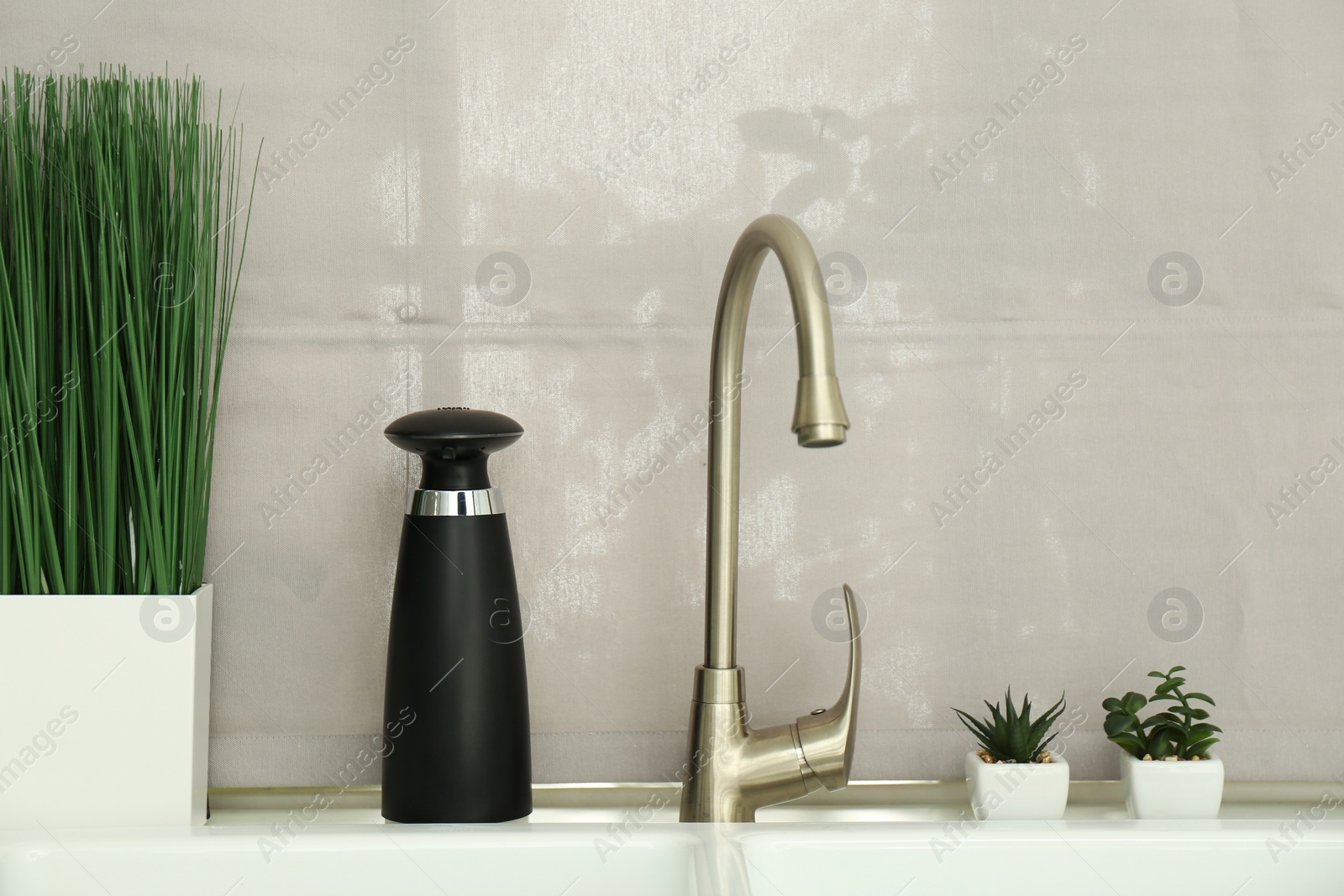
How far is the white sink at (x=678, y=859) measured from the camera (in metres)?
0.63

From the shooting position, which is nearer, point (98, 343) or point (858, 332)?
point (98, 343)

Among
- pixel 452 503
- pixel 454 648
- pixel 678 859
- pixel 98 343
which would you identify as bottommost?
pixel 678 859

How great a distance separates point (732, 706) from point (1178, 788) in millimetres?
340

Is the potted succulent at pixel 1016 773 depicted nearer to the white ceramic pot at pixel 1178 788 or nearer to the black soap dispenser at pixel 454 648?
the white ceramic pot at pixel 1178 788

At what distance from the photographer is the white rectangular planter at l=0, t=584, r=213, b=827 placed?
679mm

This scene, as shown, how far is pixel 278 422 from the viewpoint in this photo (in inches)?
31.0

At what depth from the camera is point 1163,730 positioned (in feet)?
2.41

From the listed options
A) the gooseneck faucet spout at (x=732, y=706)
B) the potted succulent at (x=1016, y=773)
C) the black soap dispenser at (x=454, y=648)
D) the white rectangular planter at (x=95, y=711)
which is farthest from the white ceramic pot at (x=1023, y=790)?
the white rectangular planter at (x=95, y=711)

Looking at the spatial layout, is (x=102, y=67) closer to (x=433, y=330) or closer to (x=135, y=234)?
(x=135, y=234)

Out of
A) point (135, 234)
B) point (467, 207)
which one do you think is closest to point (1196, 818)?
point (467, 207)

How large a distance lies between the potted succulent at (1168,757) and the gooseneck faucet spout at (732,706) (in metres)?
0.23

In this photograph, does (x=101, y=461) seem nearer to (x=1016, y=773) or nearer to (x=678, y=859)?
(x=678, y=859)

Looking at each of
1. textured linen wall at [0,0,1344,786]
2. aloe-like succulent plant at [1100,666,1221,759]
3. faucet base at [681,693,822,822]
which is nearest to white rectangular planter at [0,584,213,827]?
textured linen wall at [0,0,1344,786]

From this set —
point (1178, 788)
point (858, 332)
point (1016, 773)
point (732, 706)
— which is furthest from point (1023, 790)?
point (858, 332)
